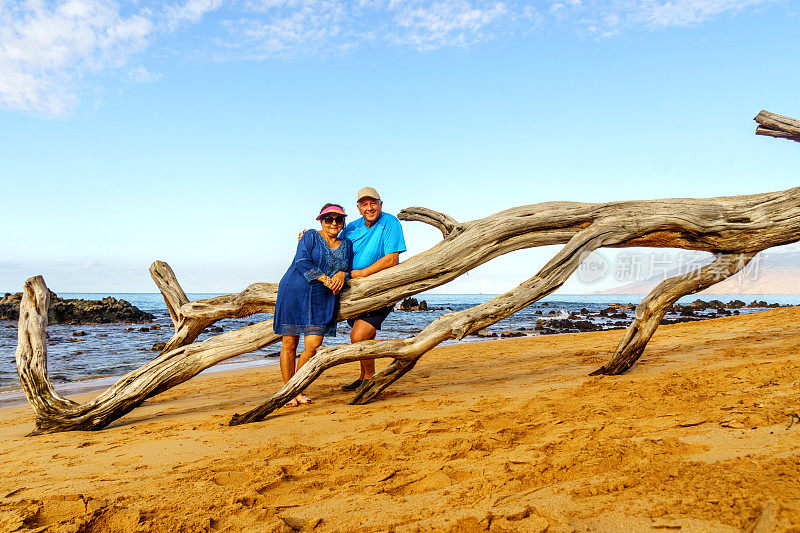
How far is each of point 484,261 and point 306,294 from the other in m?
1.87

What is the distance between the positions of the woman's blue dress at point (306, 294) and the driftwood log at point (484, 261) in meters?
0.26

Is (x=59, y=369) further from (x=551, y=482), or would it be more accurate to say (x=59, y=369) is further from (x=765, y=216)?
(x=765, y=216)

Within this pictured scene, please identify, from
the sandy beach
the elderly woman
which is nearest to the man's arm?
the elderly woman

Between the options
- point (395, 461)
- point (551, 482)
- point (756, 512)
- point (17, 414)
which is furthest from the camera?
point (17, 414)

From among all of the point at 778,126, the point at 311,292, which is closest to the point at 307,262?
the point at 311,292

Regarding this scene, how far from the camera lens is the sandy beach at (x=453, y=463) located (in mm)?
2057

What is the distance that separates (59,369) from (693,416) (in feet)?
34.0

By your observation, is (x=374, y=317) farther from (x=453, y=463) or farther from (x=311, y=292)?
(x=453, y=463)

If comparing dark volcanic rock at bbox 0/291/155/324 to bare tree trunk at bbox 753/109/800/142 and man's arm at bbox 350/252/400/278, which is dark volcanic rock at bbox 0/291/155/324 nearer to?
man's arm at bbox 350/252/400/278

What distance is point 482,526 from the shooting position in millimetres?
1975

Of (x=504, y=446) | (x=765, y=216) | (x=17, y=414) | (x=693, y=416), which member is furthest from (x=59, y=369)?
(x=765, y=216)

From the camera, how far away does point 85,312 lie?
24.3 meters

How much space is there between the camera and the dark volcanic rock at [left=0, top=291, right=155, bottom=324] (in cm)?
2373

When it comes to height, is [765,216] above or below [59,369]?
above
